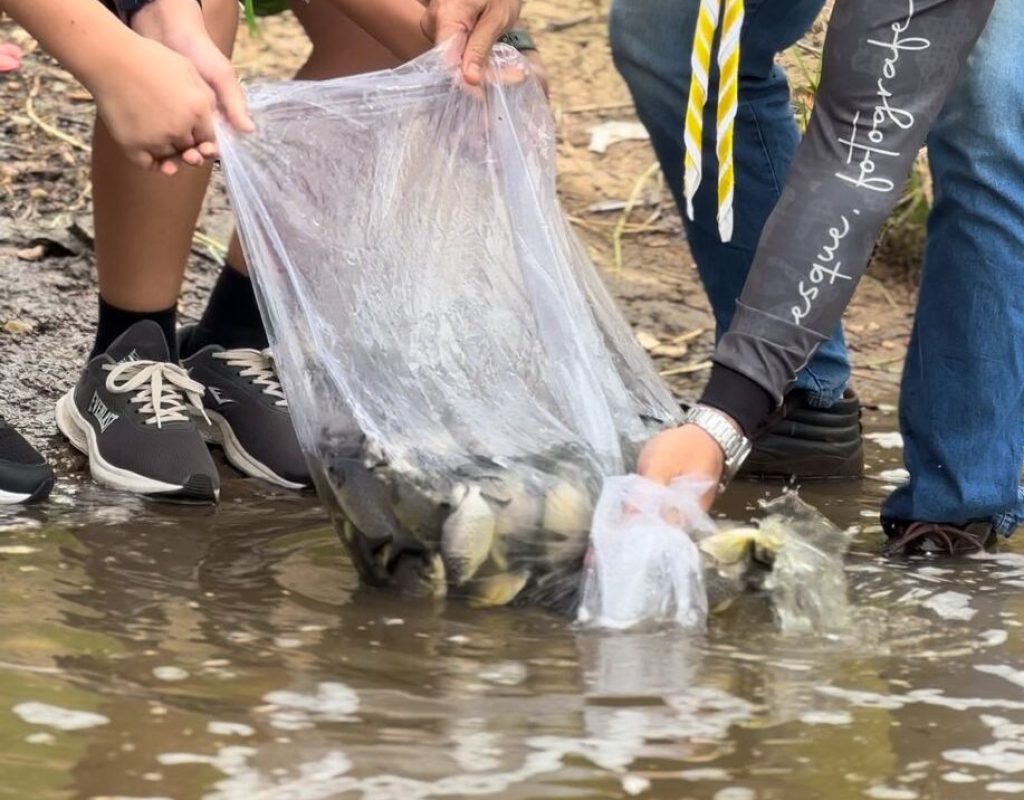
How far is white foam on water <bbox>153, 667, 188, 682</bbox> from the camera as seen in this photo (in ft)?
5.17

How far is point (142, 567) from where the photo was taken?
1.93m

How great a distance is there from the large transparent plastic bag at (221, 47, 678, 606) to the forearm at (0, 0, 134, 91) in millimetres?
152

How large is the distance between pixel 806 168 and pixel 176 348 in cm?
101

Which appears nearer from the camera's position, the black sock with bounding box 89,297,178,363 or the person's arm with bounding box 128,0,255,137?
the person's arm with bounding box 128,0,255,137

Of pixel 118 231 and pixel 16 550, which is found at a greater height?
pixel 118 231

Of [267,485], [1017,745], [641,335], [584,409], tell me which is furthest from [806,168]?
[641,335]

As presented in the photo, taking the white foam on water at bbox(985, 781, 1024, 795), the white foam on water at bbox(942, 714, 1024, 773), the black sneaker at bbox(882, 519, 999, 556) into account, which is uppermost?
the black sneaker at bbox(882, 519, 999, 556)

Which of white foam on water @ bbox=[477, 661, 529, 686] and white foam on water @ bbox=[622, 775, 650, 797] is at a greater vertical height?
white foam on water @ bbox=[477, 661, 529, 686]

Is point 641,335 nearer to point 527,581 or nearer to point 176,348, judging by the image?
point 176,348

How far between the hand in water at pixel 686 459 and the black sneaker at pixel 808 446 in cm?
79

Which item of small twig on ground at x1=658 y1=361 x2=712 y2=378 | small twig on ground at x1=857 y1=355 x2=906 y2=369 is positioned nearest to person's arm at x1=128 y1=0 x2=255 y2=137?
small twig on ground at x1=658 y1=361 x2=712 y2=378

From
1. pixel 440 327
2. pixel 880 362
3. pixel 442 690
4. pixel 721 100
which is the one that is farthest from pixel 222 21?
pixel 880 362

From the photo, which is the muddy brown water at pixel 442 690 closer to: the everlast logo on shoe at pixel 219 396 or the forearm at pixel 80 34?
the everlast logo on shoe at pixel 219 396

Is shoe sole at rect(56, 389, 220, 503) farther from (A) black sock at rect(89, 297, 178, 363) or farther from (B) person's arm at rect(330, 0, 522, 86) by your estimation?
(B) person's arm at rect(330, 0, 522, 86)
